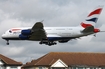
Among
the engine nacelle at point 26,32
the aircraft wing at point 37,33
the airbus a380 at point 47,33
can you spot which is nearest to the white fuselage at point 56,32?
the airbus a380 at point 47,33

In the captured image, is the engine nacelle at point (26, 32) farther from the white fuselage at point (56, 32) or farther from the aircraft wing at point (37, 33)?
the white fuselage at point (56, 32)

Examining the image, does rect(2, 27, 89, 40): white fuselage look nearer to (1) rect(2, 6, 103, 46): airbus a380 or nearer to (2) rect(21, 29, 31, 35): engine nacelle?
(1) rect(2, 6, 103, 46): airbus a380

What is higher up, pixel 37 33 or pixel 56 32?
pixel 37 33

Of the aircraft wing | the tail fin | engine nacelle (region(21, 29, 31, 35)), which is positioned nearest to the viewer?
engine nacelle (region(21, 29, 31, 35))

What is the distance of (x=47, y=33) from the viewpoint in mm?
184375

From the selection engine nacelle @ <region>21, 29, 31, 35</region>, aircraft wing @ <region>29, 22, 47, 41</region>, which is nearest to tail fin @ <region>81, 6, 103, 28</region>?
aircraft wing @ <region>29, 22, 47, 41</region>

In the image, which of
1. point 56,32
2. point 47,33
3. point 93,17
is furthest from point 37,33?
point 93,17

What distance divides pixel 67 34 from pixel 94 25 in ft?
32.4

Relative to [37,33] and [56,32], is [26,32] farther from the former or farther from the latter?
[56,32]

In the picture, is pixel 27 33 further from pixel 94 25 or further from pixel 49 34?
pixel 94 25

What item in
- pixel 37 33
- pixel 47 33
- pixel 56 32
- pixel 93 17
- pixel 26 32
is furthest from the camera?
pixel 93 17

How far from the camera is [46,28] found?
185250 mm

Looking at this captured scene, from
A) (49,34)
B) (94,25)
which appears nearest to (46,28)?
(49,34)

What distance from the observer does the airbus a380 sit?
589 feet
